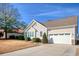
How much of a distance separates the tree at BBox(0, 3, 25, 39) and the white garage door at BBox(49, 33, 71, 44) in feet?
3.39

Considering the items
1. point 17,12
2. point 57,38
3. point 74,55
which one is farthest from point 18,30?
point 74,55

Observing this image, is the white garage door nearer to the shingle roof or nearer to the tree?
the shingle roof

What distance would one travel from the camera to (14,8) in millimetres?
8391

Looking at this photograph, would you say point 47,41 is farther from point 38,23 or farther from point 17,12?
point 17,12

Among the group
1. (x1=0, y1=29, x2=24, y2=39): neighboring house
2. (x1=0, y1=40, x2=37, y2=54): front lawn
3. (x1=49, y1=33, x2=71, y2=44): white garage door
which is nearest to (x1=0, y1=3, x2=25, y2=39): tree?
(x1=0, y1=29, x2=24, y2=39): neighboring house

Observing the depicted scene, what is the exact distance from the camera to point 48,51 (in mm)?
8469

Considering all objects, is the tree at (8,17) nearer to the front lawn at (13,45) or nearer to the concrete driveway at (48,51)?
the front lawn at (13,45)

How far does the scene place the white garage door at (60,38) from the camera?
27.8ft

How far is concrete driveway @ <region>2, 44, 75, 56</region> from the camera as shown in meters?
A: 8.38

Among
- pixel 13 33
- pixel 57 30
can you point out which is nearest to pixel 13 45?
pixel 13 33

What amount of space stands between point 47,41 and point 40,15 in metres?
0.79

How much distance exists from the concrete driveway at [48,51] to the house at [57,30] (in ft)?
0.51

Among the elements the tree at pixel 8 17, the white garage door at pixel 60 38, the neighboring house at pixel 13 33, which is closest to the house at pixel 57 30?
the white garage door at pixel 60 38

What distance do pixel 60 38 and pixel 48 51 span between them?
1.78 feet
